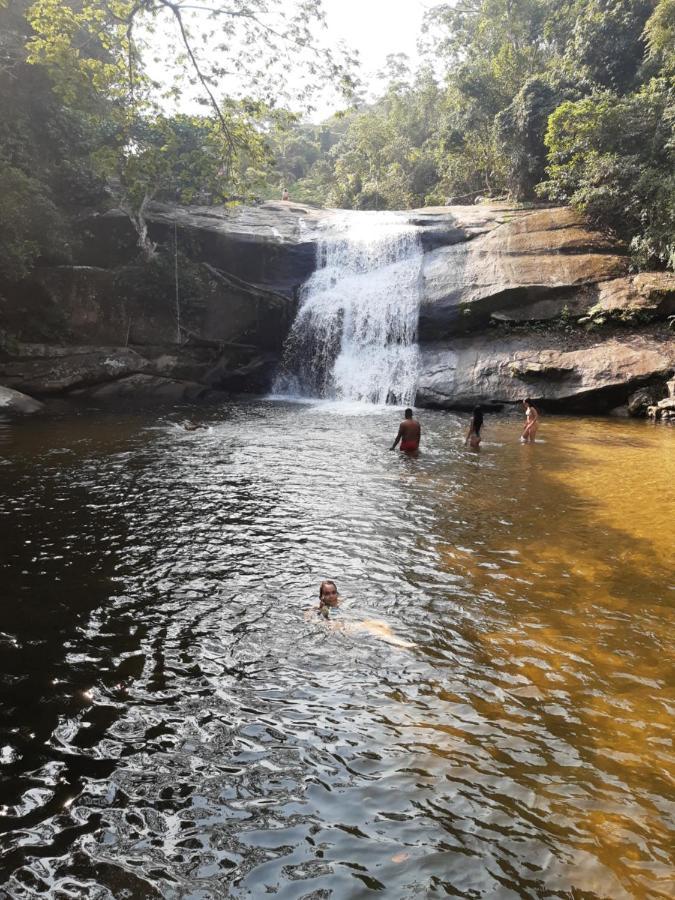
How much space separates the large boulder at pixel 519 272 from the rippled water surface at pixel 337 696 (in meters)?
12.8

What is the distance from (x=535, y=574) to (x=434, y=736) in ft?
10.6

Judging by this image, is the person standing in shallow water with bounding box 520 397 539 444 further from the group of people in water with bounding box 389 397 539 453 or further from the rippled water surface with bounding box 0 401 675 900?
the rippled water surface with bounding box 0 401 675 900

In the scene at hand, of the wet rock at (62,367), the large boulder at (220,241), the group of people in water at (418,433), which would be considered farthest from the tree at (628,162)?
the wet rock at (62,367)

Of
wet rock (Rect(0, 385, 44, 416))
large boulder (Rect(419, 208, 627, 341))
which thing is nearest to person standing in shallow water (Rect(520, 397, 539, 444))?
large boulder (Rect(419, 208, 627, 341))

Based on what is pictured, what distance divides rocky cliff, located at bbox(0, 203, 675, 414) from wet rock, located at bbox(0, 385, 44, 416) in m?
0.07

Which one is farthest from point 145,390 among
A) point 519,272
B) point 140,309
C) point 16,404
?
point 519,272

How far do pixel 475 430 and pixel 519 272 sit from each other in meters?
10.5

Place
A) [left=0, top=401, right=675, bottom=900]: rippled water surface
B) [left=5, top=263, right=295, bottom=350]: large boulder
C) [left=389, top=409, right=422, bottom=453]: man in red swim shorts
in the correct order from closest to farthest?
[left=0, top=401, right=675, bottom=900]: rippled water surface
[left=389, top=409, right=422, bottom=453]: man in red swim shorts
[left=5, top=263, right=295, bottom=350]: large boulder

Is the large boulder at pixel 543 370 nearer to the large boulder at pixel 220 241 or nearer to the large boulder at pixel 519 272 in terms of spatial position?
the large boulder at pixel 519 272


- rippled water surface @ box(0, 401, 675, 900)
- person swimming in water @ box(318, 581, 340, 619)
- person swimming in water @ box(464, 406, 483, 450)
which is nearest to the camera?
rippled water surface @ box(0, 401, 675, 900)

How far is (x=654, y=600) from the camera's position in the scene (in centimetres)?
620

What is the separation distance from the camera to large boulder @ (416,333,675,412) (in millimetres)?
18188

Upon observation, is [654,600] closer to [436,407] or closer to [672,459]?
Result: [672,459]

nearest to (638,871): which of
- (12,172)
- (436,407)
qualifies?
(436,407)
